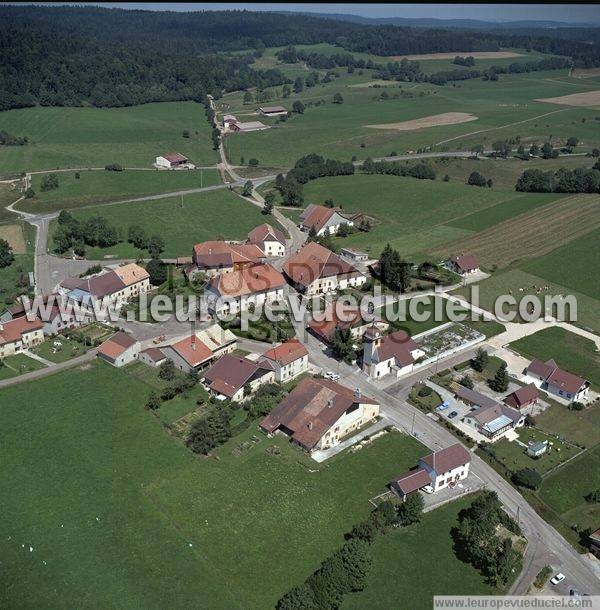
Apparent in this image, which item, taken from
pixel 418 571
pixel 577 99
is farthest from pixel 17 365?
pixel 577 99

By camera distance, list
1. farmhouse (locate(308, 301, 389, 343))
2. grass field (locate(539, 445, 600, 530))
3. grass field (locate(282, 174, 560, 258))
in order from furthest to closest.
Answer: grass field (locate(282, 174, 560, 258)) < farmhouse (locate(308, 301, 389, 343)) < grass field (locate(539, 445, 600, 530))

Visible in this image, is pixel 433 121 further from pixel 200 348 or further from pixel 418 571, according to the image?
pixel 418 571

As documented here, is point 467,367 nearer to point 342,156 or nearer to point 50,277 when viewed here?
point 50,277

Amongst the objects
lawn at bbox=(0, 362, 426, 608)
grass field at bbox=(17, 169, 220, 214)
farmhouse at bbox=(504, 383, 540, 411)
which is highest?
grass field at bbox=(17, 169, 220, 214)

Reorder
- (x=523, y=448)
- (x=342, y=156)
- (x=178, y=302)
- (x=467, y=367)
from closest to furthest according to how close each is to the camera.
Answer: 1. (x=523, y=448)
2. (x=467, y=367)
3. (x=178, y=302)
4. (x=342, y=156)

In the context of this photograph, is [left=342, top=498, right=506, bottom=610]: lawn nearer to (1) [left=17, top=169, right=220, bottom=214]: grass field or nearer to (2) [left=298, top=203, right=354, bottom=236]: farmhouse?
(2) [left=298, top=203, right=354, bottom=236]: farmhouse

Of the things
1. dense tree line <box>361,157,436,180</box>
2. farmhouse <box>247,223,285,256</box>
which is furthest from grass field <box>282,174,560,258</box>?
farmhouse <box>247,223,285,256</box>

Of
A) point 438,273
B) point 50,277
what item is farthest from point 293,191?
point 50,277
